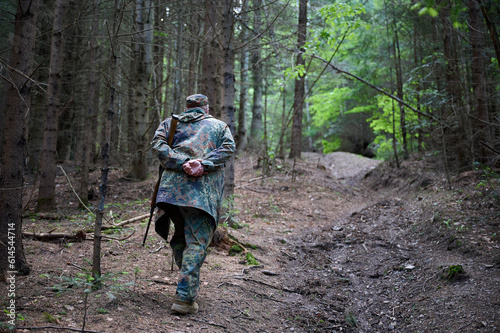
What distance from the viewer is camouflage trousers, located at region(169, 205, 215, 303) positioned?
338 centimetres

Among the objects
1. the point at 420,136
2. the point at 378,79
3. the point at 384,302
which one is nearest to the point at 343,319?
the point at 384,302

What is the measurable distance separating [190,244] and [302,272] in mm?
2722

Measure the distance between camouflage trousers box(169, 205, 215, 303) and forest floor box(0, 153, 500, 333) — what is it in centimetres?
30

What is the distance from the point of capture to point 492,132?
25.4 ft

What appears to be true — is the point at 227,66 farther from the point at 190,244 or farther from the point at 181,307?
the point at 181,307

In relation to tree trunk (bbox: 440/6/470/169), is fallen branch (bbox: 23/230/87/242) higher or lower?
lower

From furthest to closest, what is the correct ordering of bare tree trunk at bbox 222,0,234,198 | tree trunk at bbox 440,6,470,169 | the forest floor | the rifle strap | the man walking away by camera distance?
tree trunk at bbox 440,6,470,169 < bare tree trunk at bbox 222,0,234,198 < the rifle strap < the man walking away < the forest floor

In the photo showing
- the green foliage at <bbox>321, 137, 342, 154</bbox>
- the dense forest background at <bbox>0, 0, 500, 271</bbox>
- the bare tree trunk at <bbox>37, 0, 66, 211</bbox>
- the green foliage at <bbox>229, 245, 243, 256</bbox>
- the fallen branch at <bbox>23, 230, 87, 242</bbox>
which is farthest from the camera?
the green foliage at <bbox>321, 137, 342, 154</bbox>

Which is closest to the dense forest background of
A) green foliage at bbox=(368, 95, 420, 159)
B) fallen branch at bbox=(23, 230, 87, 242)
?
green foliage at bbox=(368, 95, 420, 159)

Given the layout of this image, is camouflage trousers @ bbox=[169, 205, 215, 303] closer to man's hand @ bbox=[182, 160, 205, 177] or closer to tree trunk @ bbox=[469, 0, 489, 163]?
man's hand @ bbox=[182, 160, 205, 177]

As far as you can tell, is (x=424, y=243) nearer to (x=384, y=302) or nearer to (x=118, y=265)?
(x=384, y=302)

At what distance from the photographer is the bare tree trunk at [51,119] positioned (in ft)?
23.6

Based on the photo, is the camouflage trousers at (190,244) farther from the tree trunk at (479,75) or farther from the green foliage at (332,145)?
the green foliage at (332,145)

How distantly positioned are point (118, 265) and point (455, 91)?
30.1 feet
